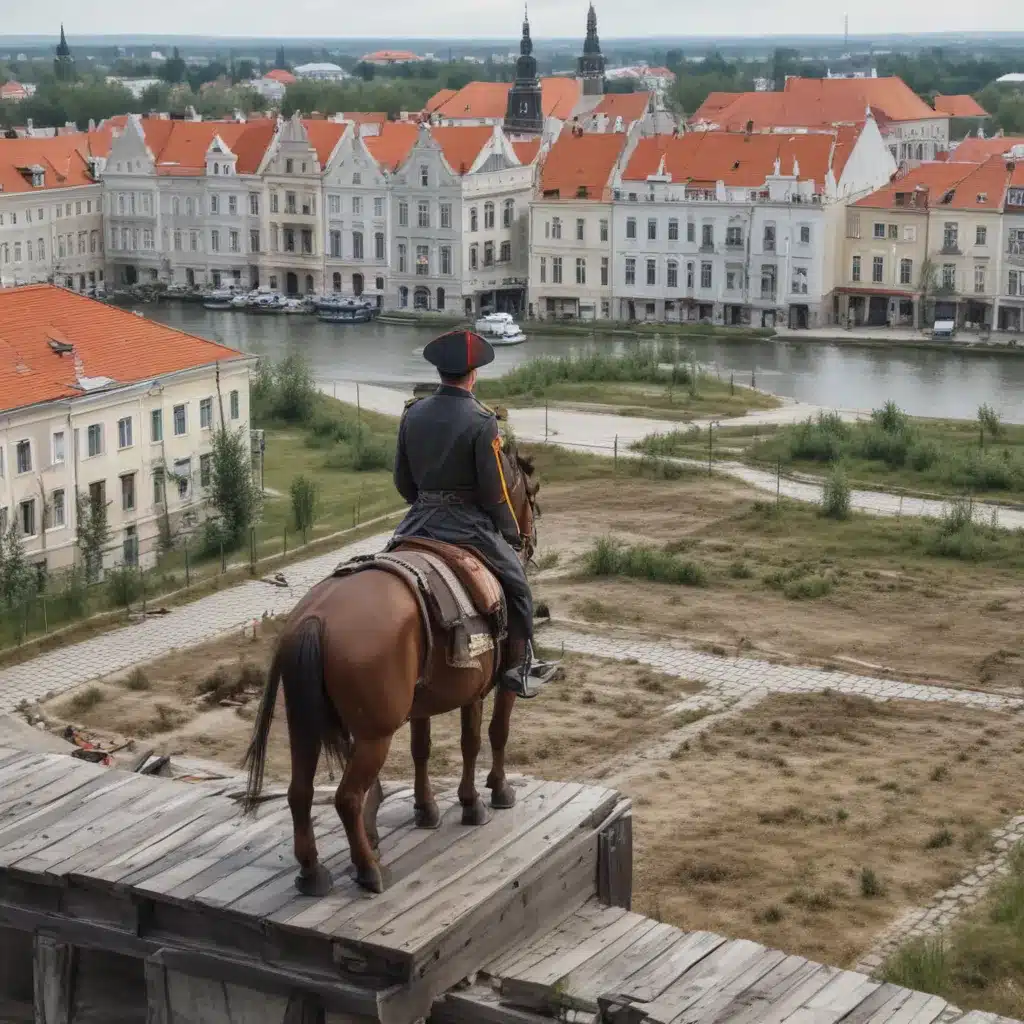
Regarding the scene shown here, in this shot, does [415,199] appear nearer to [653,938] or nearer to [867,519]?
[867,519]

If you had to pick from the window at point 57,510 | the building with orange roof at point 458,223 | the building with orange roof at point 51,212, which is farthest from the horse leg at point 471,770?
the building with orange roof at point 51,212

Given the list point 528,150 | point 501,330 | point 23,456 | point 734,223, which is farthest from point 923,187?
point 23,456

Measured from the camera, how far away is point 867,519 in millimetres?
33000

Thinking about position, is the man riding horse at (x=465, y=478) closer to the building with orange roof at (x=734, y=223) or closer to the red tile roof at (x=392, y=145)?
the building with orange roof at (x=734, y=223)

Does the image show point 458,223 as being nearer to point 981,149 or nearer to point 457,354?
point 981,149

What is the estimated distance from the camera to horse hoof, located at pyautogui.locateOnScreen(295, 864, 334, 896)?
35.3 feet

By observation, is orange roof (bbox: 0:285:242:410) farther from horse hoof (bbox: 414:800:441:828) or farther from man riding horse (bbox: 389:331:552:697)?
horse hoof (bbox: 414:800:441:828)

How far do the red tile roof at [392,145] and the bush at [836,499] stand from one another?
A: 36941mm

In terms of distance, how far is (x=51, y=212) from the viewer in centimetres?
6956

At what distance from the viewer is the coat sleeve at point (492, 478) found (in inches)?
454

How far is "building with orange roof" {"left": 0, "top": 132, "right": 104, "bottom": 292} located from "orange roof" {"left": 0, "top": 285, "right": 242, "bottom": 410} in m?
33.8

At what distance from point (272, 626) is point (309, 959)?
15.8 m

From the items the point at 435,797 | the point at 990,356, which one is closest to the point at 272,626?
the point at 435,797

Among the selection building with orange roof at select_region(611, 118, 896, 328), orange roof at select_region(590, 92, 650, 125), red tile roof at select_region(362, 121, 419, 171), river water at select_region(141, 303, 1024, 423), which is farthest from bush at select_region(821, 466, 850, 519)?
orange roof at select_region(590, 92, 650, 125)
